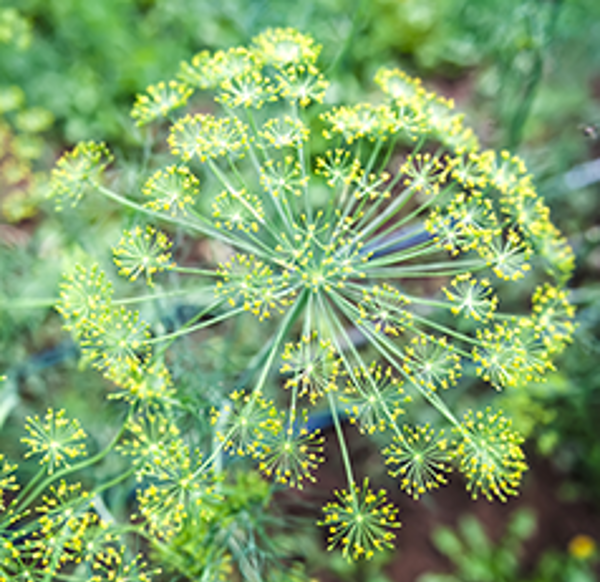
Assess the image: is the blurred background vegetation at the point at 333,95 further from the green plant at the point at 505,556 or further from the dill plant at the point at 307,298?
the dill plant at the point at 307,298

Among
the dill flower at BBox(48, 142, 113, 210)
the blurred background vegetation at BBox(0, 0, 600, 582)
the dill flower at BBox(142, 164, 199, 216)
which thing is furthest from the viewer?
the blurred background vegetation at BBox(0, 0, 600, 582)

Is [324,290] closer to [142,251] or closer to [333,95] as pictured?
[142,251]

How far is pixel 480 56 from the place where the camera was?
16.3 ft

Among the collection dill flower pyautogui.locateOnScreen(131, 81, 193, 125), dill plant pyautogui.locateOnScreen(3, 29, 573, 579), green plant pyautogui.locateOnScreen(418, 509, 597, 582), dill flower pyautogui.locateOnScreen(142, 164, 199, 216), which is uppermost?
dill flower pyautogui.locateOnScreen(131, 81, 193, 125)

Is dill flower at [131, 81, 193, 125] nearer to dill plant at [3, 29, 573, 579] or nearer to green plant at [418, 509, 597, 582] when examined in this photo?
dill plant at [3, 29, 573, 579]

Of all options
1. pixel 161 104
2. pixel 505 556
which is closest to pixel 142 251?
pixel 161 104

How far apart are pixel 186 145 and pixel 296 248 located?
59 centimetres

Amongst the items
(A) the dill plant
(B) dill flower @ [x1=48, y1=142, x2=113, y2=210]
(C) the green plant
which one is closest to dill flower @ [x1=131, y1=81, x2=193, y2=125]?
(A) the dill plant

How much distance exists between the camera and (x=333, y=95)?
3.93 meters

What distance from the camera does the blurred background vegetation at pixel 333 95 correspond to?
3.27 metres

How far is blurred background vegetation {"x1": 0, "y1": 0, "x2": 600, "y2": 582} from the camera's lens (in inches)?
129

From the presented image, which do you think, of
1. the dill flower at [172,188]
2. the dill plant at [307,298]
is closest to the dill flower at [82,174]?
the dill plant at [307,298]

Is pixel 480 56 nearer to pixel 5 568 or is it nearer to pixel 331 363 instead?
pixel 331 363

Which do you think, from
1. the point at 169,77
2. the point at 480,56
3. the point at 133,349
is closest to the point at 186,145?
the point at 133,349
